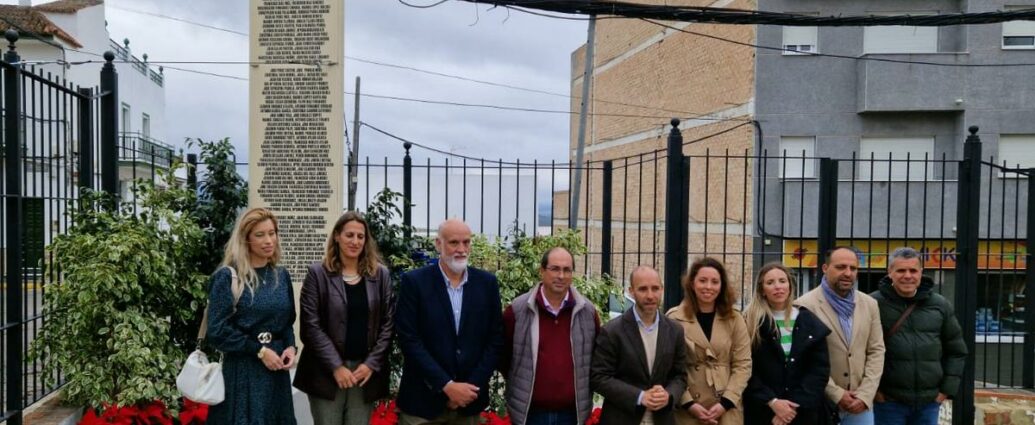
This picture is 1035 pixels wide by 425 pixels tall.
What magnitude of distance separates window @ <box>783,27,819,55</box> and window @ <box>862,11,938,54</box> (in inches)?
38.0

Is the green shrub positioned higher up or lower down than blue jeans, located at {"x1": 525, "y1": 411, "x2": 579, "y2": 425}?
higher up

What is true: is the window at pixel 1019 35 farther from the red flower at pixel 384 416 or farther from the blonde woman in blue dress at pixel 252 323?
the blonde woman in blue dress at pixel 252 323

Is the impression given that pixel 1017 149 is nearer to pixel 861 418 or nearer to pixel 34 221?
pixel 861 418

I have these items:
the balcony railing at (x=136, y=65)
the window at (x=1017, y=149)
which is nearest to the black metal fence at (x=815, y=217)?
the window at (x=1017, y=149)

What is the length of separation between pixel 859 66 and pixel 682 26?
460 centimetres

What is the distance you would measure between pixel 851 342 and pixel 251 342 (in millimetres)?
3347

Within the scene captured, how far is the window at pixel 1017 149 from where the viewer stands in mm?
15414

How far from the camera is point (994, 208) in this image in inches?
594

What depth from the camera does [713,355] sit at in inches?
157

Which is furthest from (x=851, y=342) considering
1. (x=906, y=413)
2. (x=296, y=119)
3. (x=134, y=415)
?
(x=134, y=415)

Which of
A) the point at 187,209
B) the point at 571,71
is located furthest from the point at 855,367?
the point at 571,71

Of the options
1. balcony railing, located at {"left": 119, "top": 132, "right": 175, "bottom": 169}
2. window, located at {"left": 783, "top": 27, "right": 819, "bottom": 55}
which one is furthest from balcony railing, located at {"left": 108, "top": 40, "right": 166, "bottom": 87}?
window, located at {"left": 783, "top": 27, "right": 819, "bottom": 55}

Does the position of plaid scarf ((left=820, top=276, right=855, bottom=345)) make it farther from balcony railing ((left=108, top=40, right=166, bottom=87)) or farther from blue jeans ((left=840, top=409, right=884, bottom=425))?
balcony railing ((left=108, top=40, right=166, bottom=87))

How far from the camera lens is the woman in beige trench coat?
3.98 m
